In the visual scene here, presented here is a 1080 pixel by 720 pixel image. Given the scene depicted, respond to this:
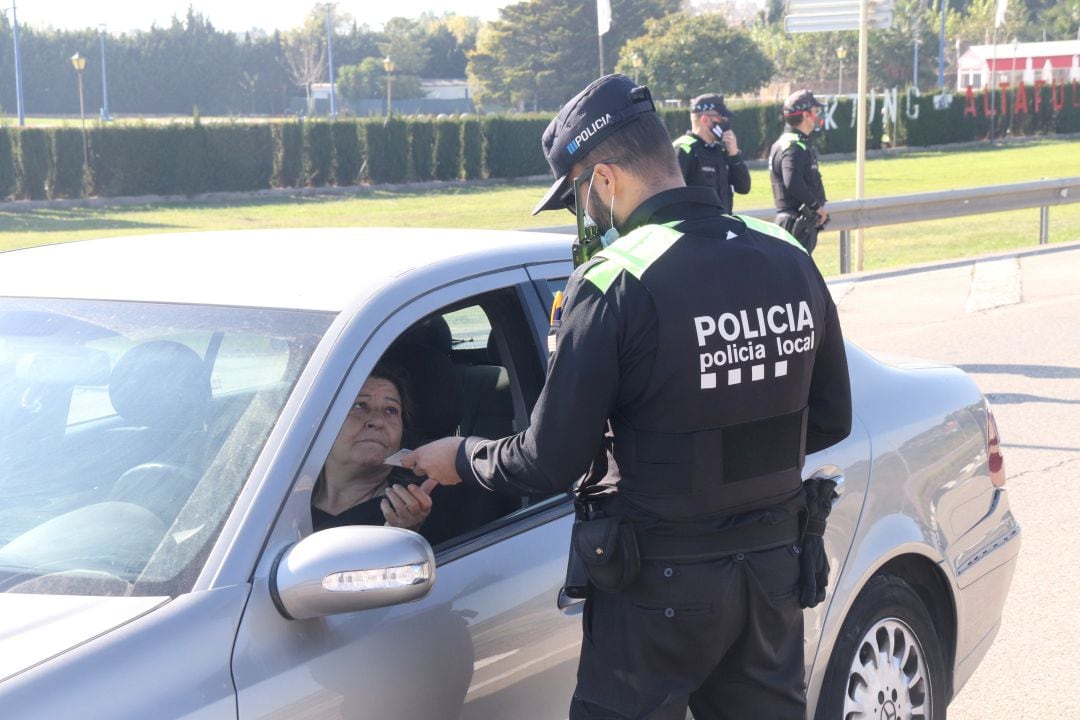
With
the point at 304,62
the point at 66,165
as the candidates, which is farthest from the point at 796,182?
the point at 304,62

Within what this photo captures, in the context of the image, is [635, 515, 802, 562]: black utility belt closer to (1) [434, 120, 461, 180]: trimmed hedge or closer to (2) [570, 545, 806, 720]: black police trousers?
(2) [570, 545, 806, 720]: black police trousers

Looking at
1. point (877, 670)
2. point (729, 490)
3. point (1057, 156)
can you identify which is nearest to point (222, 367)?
point (729, 490)

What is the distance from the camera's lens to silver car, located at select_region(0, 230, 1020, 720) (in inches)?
83.0

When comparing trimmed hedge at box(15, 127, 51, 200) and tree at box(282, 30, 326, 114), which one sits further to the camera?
tree at box(282, 30, 326, 114)

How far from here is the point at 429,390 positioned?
3275 mm

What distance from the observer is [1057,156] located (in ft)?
151

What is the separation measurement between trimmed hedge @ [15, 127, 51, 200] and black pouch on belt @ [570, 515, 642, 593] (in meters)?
38.7

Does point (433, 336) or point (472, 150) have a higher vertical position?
point (472, 150)

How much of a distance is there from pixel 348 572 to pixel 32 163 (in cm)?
3904

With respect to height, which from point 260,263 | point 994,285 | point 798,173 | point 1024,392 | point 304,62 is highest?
point 304,62

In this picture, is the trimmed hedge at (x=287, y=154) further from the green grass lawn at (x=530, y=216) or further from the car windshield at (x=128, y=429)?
the car windshield at (x=128, y=429)

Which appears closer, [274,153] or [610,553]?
[610,553]

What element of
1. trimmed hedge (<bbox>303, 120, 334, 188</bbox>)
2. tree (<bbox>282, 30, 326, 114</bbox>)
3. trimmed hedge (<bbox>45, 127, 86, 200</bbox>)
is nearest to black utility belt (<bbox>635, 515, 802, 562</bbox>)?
trimmed hedge (<bbox>45, 127, 86, 200</bbox>)

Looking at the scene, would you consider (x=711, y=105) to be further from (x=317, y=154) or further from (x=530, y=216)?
(x=317, y=154)
